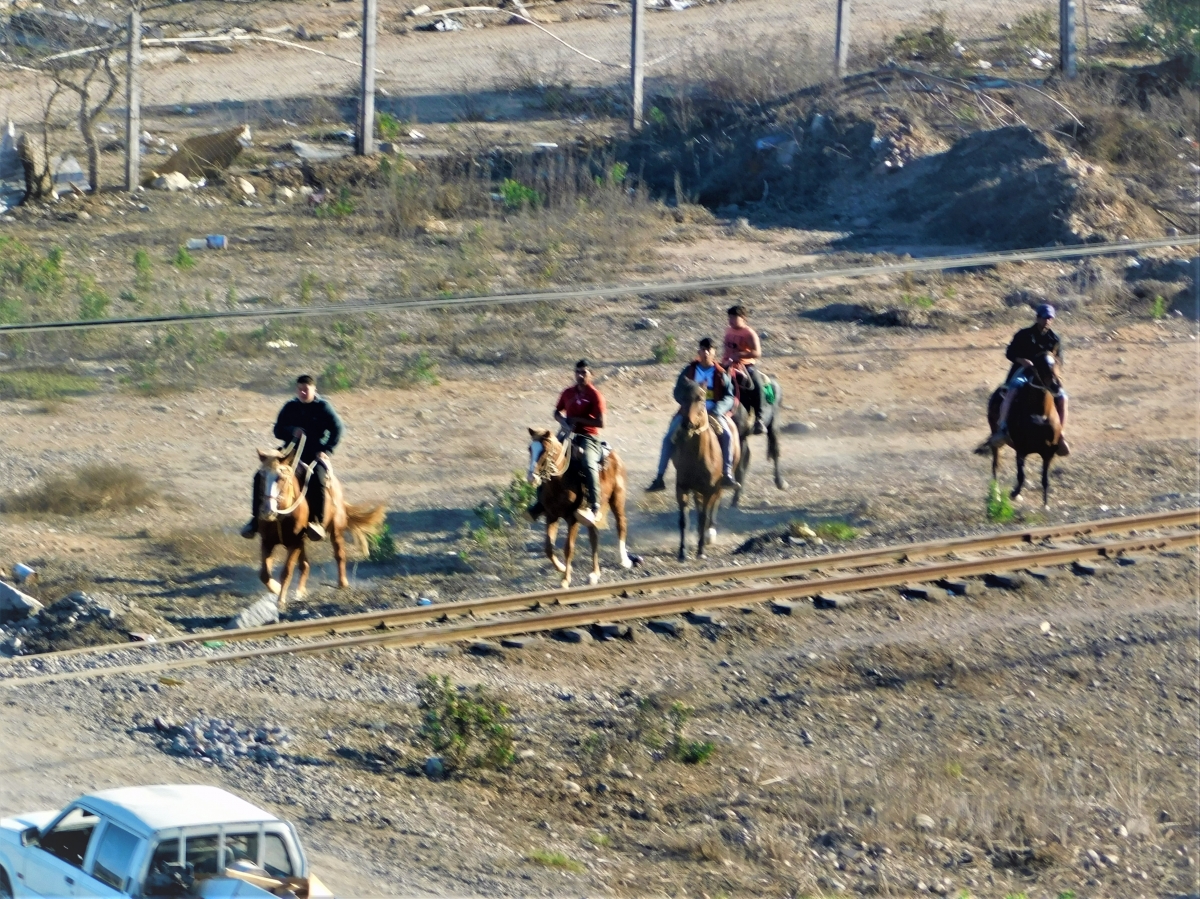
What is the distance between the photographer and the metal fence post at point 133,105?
2836cm

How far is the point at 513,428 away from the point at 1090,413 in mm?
7943

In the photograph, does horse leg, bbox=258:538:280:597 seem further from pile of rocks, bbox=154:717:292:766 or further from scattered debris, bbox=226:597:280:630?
pile of rocks, bbox=154:717:292:766

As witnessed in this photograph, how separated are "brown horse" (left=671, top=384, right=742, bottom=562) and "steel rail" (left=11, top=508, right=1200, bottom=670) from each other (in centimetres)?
100

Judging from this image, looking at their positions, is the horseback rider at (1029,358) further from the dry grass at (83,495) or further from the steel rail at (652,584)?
the dry grass at (83,495)

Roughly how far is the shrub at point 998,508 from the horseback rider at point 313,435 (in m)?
7.26

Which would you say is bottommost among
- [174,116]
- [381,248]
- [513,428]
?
[513,428]

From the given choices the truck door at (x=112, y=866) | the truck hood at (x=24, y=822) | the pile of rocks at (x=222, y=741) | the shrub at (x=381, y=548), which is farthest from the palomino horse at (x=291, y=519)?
the truck door at (x=112, y=866)

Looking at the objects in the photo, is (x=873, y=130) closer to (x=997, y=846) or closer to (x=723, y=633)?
(x=723, y=633)

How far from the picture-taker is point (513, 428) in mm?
21922

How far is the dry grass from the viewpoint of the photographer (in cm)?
1836

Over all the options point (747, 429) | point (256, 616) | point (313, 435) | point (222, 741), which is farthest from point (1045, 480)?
point (222, 741)

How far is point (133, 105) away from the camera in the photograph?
29016 mm

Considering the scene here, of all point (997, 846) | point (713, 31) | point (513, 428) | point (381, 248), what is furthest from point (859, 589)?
point (713, 31)

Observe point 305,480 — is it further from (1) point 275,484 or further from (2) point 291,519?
(1) point 275,484
